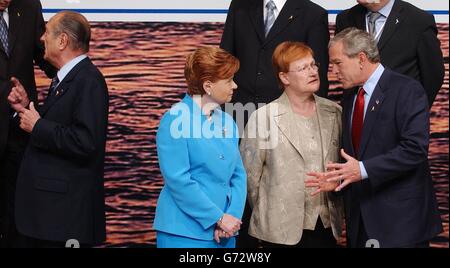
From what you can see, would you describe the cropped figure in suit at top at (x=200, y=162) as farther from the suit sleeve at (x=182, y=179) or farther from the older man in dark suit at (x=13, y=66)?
the older man in dark suit at (x=13, y=66)

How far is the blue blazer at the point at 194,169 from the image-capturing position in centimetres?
427

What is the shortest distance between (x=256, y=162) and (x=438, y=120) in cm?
164

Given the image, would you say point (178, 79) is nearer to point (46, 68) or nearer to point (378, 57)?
point (46, 68)

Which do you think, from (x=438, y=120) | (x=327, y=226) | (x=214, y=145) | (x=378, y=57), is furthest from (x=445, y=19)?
(x=214, y=145)

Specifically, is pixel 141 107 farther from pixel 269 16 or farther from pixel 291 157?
pixel 291 157

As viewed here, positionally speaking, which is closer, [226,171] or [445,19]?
[226,171]

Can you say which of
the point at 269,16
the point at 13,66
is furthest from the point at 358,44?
the point at 13,66

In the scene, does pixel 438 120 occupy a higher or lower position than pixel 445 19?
lower

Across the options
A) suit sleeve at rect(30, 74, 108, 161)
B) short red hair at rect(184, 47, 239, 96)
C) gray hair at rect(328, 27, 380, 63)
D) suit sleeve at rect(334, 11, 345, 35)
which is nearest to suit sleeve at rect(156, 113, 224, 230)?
short red hair at rect(184, 47, 239, 96)

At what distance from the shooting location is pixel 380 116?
178 inches

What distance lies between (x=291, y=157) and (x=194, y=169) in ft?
1.81

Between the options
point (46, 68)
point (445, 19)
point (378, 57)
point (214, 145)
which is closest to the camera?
point (214, 145)

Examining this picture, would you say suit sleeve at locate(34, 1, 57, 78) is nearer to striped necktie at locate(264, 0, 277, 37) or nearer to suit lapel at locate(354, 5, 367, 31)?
striped necktie at locate(264, 0, 277, 37)

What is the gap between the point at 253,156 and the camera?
4.68 m
